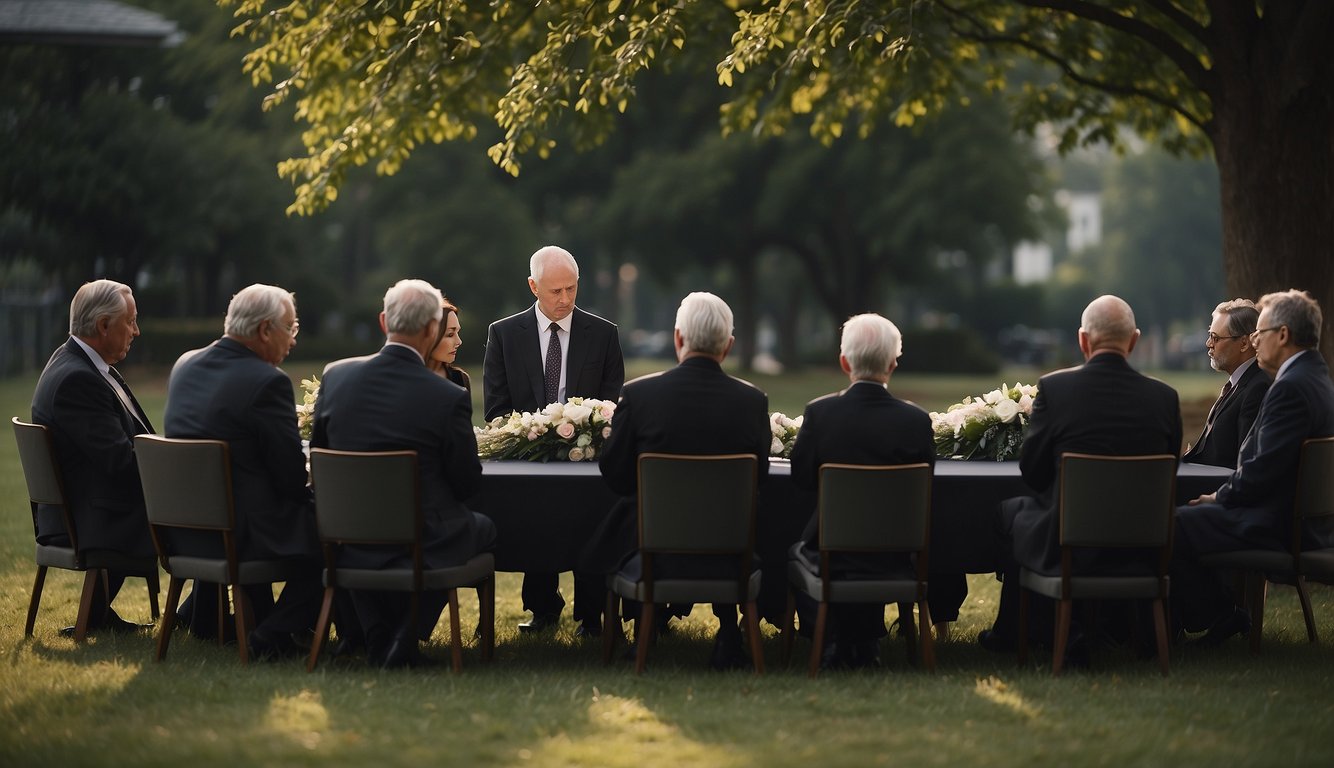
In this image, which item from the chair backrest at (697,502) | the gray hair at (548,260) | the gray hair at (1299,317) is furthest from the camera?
the gray hair at (548,260)

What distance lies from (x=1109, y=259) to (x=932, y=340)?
40.1 meters

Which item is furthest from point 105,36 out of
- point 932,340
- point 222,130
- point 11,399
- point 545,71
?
point 932,340

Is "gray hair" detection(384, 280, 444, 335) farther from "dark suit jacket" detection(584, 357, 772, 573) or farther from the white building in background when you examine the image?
the white building in background

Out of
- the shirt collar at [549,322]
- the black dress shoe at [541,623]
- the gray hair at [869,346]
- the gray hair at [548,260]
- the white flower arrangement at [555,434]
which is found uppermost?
the gray hair at [548,260]

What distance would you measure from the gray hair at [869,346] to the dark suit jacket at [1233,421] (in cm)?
209

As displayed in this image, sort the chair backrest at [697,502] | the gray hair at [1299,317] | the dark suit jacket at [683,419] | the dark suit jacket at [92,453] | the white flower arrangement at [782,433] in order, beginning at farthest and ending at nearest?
1. the white flower arrangement at [782,433]
2. the dark suit jacket at [92,453]
3. the gray hair at [1299,317]
4. the dark suit jacket at [683,419]
5. the chair backrest at [697,502]

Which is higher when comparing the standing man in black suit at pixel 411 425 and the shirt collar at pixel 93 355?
the shirt collar at pixel 93 355

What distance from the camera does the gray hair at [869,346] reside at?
262 inches

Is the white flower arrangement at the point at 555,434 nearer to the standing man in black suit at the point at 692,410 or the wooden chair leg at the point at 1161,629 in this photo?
the standing man in black suit at the point at 692,410

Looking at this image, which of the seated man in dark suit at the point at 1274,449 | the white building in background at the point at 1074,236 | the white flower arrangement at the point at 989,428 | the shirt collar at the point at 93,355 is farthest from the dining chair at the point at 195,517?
the white building in background at the point at 1074,236

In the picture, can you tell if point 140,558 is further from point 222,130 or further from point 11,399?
point 222,130

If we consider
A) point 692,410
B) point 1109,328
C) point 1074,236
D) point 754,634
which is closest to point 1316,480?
point 1109,328

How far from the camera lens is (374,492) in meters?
6.55

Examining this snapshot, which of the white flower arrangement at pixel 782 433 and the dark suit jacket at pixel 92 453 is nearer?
the dark suit jacket at pixel 92 453
